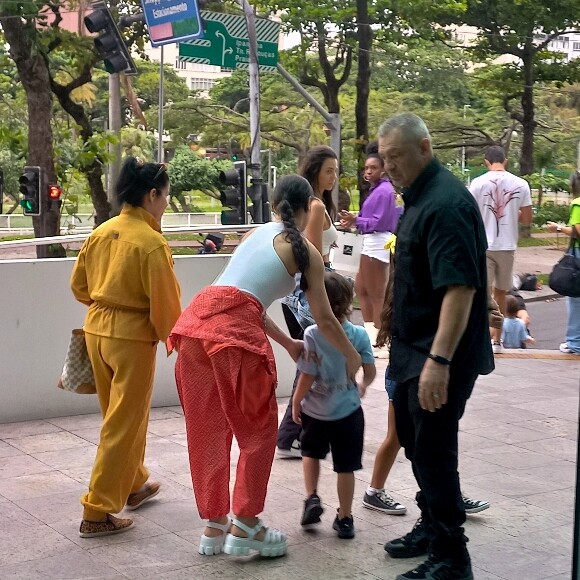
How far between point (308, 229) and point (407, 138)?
6.92 feet

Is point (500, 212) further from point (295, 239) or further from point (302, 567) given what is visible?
point (302, 567)

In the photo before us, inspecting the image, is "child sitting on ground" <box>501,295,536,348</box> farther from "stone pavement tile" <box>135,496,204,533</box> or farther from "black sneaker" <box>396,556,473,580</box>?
"black sneaker" <box>396,556,473,580</box>

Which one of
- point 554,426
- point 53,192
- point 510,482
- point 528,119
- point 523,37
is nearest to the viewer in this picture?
point 510,482

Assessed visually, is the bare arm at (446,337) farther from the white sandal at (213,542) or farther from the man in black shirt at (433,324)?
the white sandal at (213,542)

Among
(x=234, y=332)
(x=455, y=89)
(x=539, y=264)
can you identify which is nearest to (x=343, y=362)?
(x=234, y=332)

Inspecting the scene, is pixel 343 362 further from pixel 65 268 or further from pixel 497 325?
pixel 65 268

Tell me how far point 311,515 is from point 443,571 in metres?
0.92

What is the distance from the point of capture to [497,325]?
192 inches

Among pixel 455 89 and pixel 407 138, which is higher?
pixel 455 89

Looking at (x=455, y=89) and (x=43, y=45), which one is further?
(x=455, y=89)

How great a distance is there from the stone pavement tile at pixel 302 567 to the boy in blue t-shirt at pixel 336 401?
10.9 inches

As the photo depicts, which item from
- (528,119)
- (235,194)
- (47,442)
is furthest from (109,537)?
(528,119)

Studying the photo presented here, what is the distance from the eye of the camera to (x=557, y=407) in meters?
7.62

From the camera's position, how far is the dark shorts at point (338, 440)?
4.75 m
